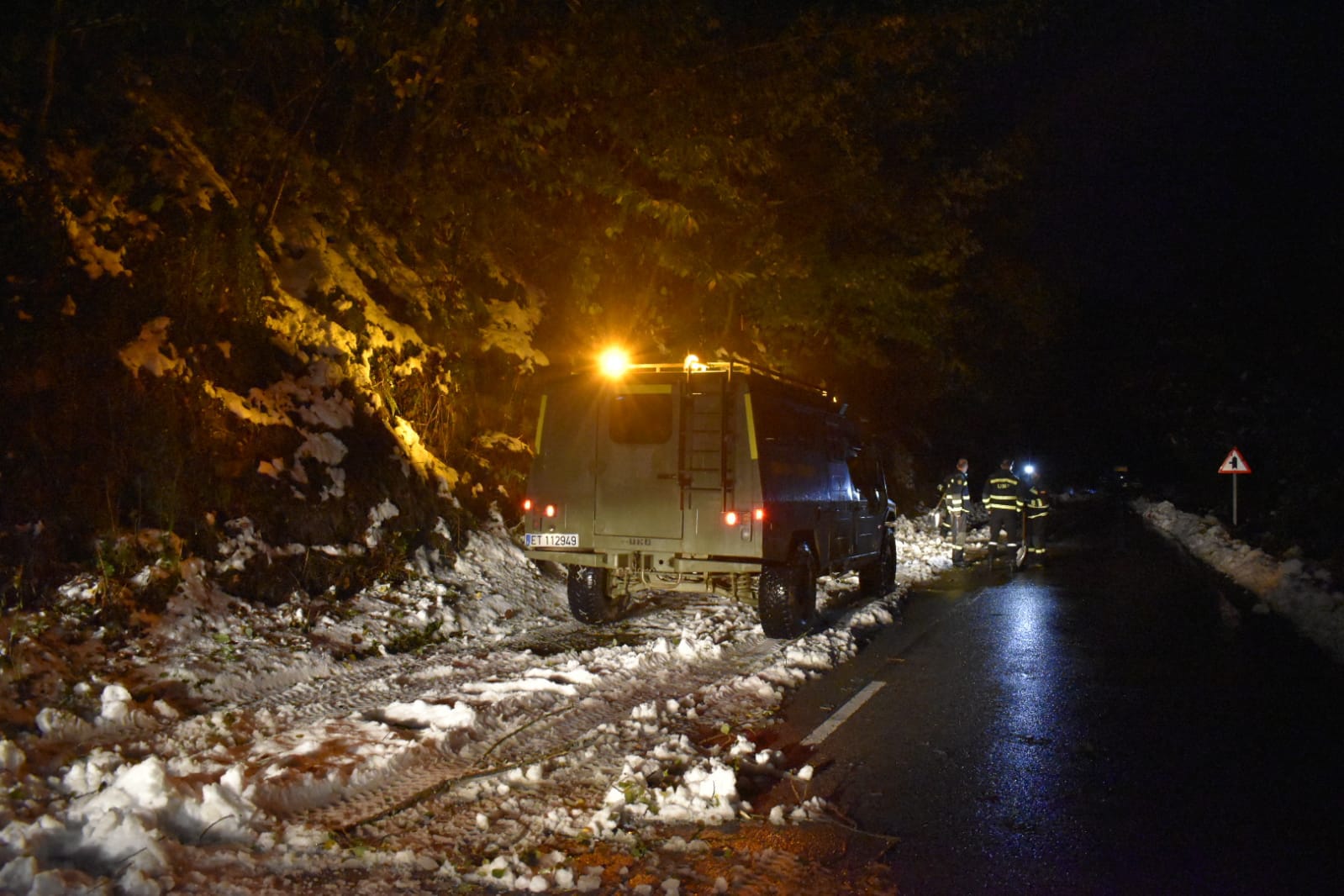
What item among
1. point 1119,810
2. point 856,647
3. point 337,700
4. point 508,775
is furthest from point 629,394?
point 1119,810

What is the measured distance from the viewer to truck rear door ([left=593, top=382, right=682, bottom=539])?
29.4ft

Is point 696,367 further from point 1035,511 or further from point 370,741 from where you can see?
point 1035,511

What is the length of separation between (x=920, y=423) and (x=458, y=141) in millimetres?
29658

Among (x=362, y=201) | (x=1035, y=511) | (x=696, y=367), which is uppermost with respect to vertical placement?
(x=362, y=201)

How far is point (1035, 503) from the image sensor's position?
16250mm

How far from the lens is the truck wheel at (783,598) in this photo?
356 inches

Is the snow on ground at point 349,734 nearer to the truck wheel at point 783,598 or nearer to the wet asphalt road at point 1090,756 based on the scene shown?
the truck wheel at point 783,598

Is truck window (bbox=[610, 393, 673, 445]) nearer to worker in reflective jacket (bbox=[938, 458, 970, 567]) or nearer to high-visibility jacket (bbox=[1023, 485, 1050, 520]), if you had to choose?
high-visibility jacket (bbox=[1023, 485, 1050, 520])

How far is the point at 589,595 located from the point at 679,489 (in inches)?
65.3

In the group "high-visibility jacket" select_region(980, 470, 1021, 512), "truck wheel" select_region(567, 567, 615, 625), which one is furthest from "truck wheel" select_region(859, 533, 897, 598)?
"truck wheel" select_region(567, 567, 615, 625)

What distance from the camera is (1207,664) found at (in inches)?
336

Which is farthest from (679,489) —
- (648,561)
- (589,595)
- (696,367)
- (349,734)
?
(349,734)

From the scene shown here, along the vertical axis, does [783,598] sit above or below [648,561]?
below

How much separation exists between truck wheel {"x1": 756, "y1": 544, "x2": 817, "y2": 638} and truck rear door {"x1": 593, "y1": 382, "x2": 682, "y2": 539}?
3.25 feet
